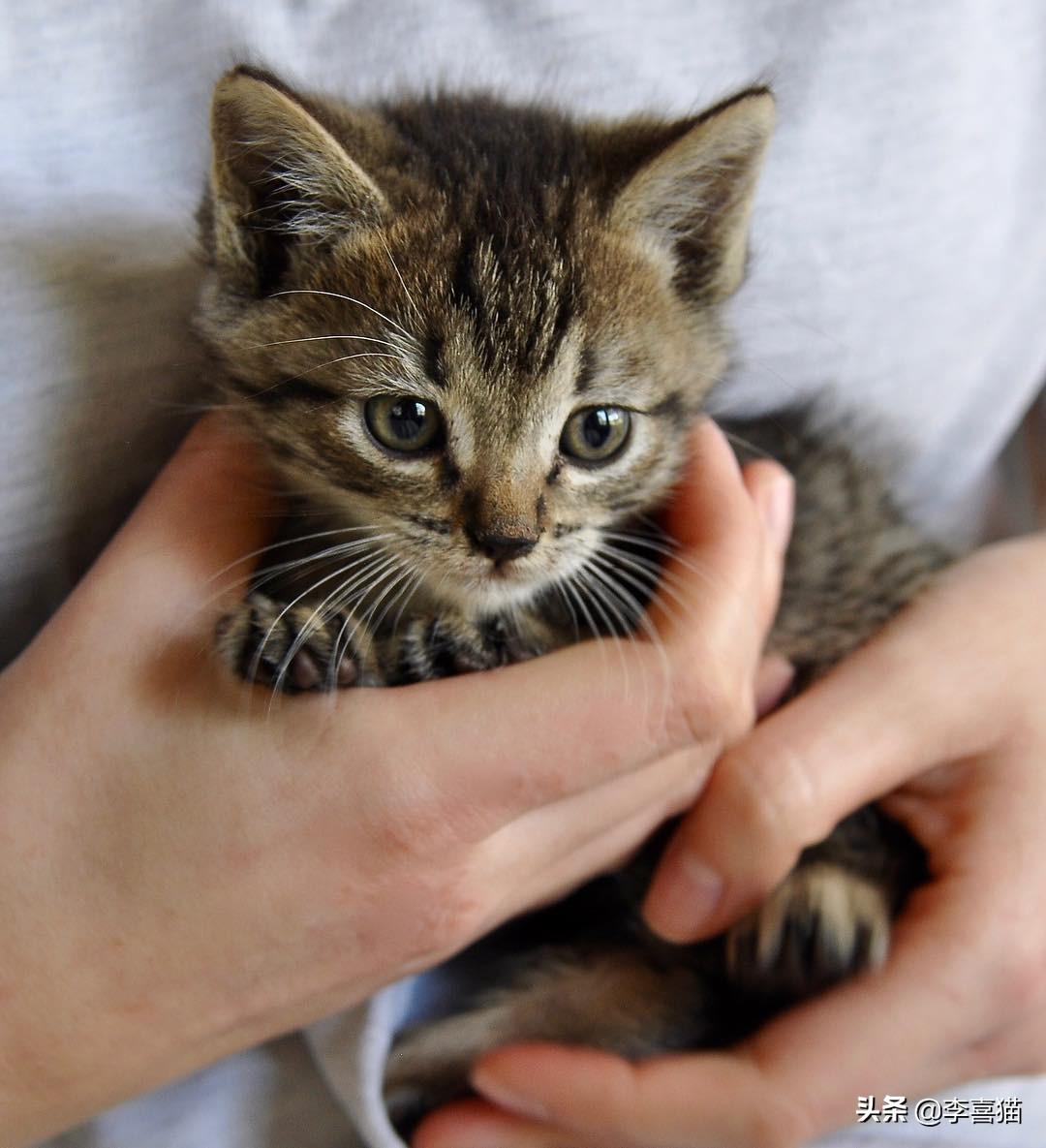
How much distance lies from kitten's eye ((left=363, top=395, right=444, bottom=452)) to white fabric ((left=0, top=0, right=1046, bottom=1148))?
0.24m

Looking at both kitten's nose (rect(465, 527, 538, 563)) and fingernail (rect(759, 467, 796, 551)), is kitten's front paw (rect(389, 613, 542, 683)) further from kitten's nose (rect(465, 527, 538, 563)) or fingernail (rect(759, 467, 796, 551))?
fingernail (rect(759, 467, 796, 551))

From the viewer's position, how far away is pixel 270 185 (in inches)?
36.8

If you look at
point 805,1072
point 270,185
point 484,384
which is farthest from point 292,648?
point 805,1072

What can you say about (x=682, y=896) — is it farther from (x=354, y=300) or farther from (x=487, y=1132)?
(x=354, y=300)

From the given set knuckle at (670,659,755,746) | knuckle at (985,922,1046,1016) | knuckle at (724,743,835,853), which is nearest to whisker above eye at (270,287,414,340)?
knuckle at (670,659,755,746)

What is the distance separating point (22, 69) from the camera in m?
0.99

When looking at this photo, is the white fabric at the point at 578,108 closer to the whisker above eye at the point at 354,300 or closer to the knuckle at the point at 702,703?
the whisker above eye at the point at 354,300

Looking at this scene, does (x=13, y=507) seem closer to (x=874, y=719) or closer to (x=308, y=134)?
(x=308, y=134)

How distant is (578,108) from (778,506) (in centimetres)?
51

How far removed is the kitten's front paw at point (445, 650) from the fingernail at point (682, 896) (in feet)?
0.88

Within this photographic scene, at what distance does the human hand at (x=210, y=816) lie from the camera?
0.84 meters

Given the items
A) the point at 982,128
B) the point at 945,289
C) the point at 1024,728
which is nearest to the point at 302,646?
the point at 1024,728


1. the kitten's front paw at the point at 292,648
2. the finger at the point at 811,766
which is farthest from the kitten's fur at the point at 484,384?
the finger at the point at 811,766

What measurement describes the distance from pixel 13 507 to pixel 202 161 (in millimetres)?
413
